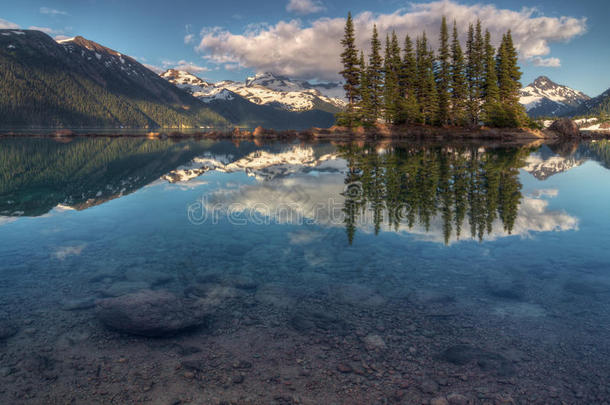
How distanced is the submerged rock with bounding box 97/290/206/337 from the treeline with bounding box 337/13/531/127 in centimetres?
6775

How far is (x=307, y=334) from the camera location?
5.23 metres

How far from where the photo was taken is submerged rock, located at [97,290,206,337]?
5.39m

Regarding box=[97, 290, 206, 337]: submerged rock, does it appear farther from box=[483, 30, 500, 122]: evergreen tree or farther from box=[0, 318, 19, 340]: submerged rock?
box=[483, 30, 500, 122]: evergreen tree

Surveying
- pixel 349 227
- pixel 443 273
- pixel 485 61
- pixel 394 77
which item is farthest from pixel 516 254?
pixel 485 61

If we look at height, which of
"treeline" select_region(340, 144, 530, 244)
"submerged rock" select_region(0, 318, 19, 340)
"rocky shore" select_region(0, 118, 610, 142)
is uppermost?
"rocky shore" select_region(0, 118, 610, 142)

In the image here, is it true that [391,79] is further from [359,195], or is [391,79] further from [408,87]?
[359,195]

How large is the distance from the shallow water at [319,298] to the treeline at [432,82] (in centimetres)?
6128

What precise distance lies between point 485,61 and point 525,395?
8165 centimetres

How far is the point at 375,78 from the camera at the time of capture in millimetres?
71938

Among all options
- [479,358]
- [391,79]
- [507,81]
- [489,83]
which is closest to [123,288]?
[479,358]

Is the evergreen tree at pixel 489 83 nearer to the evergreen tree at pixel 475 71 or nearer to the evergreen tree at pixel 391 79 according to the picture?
the evergreen tree at pixel 475 71

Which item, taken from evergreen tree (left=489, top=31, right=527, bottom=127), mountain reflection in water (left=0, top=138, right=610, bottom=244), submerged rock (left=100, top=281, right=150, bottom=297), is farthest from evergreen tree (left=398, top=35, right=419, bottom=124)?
submerged rock (left=100, top=281, right=150, bottom=297)

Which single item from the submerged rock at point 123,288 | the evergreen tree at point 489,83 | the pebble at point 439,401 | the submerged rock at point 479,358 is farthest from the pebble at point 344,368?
the evergreen tree at point 489,83

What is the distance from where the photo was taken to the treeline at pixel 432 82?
6975 cm
